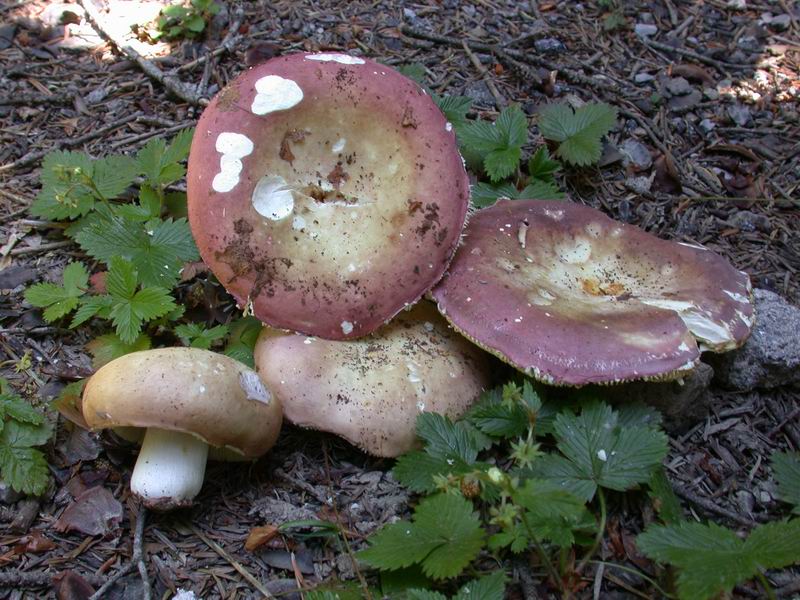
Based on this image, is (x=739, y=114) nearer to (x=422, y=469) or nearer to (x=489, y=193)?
(x=489, y=193)

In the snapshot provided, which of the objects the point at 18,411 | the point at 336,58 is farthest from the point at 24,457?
the point at 336,58

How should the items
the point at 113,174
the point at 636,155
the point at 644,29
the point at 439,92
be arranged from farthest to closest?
the point at 644,29, the point at 439,92, the point at 636,155, the point at 113,174

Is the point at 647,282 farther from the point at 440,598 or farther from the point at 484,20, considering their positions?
the point at 484,20

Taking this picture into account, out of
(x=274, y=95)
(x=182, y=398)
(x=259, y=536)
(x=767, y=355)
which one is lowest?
(x=259, y=536)

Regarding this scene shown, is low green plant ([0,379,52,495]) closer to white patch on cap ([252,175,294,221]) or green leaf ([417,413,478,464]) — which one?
white patch on cap ([252,175,294,221])

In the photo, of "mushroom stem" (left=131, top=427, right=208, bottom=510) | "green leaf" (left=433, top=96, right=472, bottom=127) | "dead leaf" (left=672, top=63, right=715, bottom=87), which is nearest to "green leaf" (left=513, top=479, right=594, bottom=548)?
"mushroom stem" (left=131, top=427, right=208, bottom=510)

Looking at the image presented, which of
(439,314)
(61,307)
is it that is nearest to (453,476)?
(439,314)

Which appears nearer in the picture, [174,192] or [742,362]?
[742,362]
